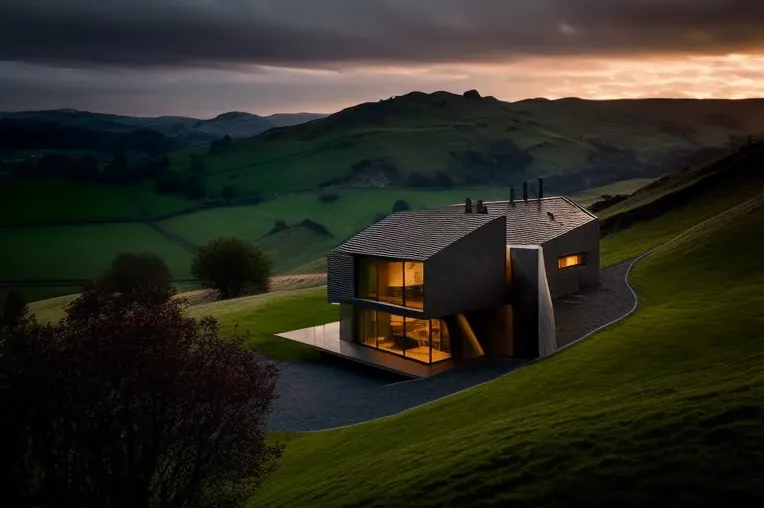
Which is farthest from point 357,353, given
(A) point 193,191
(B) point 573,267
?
(A) point 193,191

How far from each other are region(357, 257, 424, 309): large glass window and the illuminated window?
1421cm

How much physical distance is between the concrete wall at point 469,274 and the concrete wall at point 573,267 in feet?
27.1

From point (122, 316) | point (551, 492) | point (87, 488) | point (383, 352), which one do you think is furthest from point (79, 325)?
point (383, 352)

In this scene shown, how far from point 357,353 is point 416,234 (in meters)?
7.60

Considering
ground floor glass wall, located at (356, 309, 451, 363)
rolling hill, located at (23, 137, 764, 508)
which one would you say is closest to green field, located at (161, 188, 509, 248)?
ground floor glass wall, located at (356, 309, 451, 363)

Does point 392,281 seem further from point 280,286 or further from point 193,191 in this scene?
point 193,191

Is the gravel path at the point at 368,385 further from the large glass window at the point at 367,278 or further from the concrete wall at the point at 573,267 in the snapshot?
the large glass window at the point at 367,278

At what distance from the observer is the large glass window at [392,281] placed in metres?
34.4

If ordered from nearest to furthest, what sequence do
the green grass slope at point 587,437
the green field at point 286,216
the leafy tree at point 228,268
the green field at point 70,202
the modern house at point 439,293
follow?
the green grass slope at point 587,437
the modern house at point 439,293
the leafy tree at point 228,268
the green field at point 70,202
the green field at point 286,216

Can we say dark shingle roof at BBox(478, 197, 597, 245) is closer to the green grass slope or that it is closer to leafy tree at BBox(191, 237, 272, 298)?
the green grass slope

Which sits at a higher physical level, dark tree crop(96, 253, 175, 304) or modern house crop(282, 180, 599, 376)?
modern house crop(282, 180, 599, 376)

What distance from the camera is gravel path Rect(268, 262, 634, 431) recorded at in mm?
29281

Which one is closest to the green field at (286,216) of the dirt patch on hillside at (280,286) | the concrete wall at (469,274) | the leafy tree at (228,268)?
the dirt patch on hillside at (280,286)

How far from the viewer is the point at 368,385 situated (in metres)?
33.7
